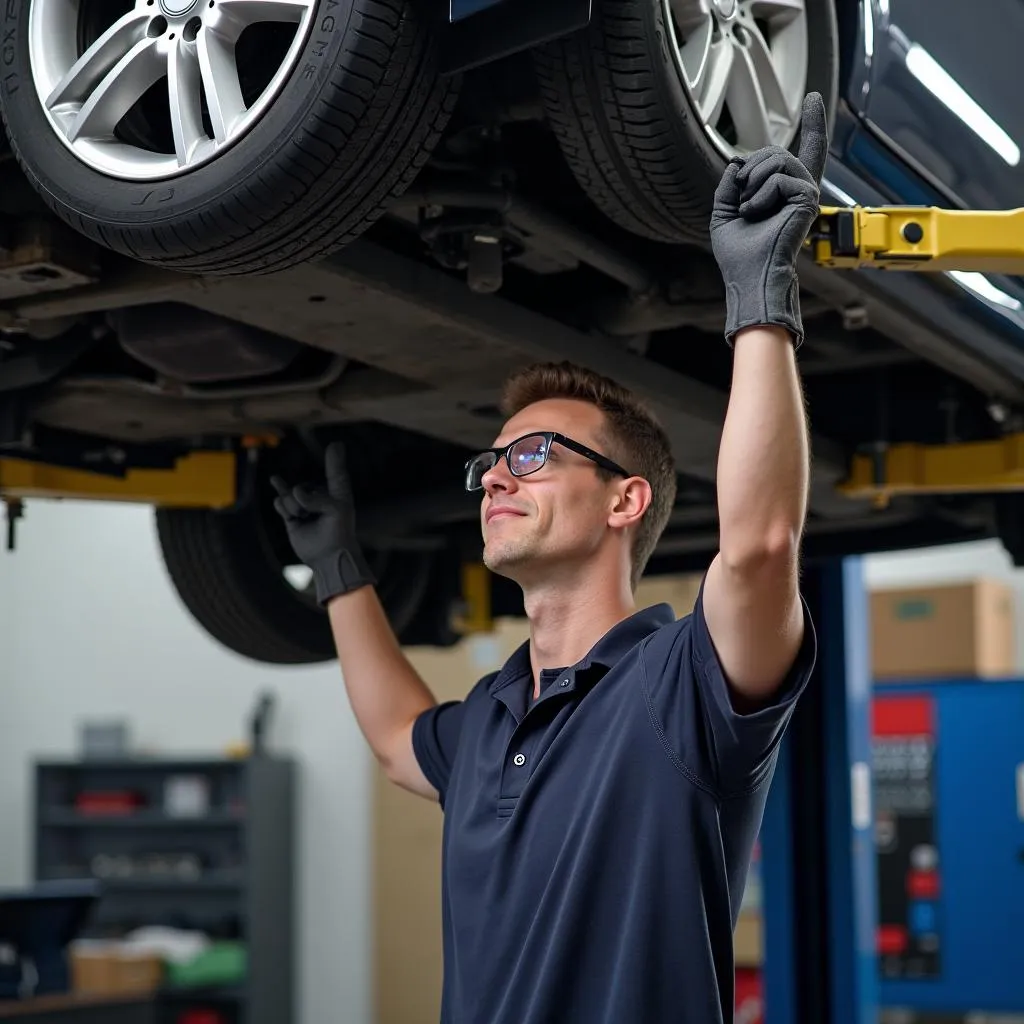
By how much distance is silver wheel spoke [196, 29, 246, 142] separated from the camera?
161 cm

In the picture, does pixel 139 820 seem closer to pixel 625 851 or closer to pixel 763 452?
pixel 625 851

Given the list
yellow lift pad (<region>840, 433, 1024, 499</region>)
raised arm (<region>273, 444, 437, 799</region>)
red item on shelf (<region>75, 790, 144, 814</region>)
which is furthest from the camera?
red item on shelf (<region>75, 790, 144, 814</region>)

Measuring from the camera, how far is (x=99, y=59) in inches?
66.5

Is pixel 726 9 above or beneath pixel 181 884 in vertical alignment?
above

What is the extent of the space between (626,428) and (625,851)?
0.58 meters

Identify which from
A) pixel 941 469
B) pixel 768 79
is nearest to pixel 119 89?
pixel 768 79

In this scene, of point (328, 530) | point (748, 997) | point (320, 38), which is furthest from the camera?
point (748, 997)

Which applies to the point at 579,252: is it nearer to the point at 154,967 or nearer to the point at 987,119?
the point at 987,119

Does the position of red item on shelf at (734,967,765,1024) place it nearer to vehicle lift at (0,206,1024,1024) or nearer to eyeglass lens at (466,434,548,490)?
vehicle lift at (0,206,1024,1024)

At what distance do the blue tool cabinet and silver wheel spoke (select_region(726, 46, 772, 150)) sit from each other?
213 inches

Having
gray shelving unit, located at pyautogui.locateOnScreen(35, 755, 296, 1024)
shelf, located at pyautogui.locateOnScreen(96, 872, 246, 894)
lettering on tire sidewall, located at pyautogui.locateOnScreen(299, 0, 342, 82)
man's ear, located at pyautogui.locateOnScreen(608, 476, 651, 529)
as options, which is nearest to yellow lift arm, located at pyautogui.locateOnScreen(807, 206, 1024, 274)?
man's ear, located at pyautogui.locateOnScreen(608, 476, 651, 529)

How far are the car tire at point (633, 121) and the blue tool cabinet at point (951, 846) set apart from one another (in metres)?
5.53


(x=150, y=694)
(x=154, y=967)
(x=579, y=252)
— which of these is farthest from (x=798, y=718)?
(x=150, y=694)

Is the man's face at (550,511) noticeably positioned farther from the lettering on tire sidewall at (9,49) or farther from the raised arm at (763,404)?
the lettering on tire sidewall at (9,49)
